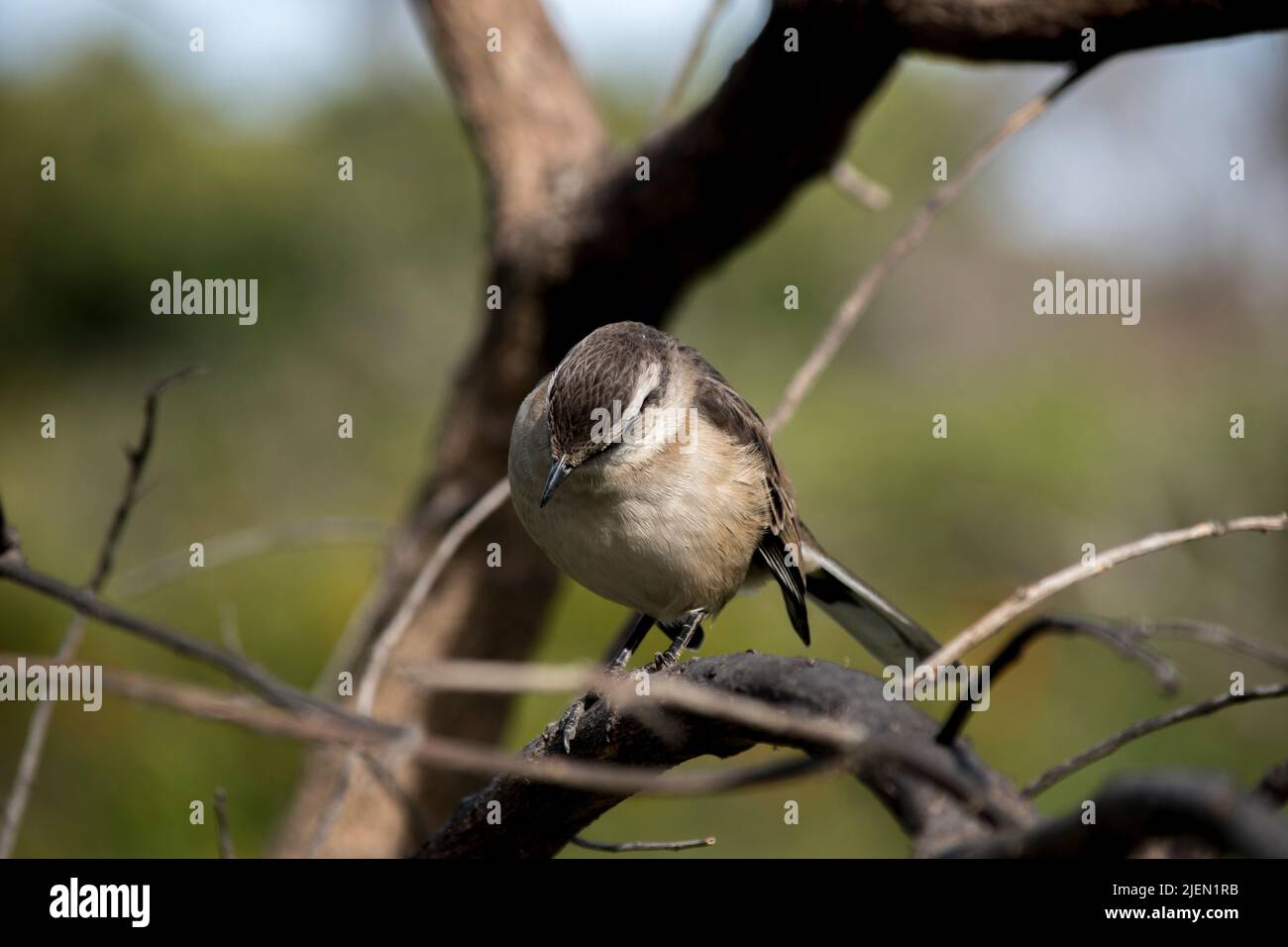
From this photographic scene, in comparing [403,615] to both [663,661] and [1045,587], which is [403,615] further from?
[1045,587]

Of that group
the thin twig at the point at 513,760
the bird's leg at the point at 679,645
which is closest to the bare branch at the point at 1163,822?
the thin twig at the point at 513,760

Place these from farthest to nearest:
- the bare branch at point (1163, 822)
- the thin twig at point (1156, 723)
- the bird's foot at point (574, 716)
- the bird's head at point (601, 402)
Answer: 1. the bird's head at point (601, 402)
2. the bird's foot at point (574, 716)
3. the thin twig at point (1156, 723)
4. the bare branch at point (1163, 822)

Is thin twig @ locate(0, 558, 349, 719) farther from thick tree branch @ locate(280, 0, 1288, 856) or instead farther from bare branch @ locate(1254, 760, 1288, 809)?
thick tree branch @ locate(280, 0, 1288, 856)

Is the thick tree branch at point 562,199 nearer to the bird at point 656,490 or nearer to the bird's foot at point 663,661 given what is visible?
the bird at point 656,490

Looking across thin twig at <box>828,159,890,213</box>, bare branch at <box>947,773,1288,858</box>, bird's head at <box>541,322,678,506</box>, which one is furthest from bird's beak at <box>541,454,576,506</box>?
bare branch at <box>947,773,1288,858</box>

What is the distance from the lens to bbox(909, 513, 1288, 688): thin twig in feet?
Answer: 6.25

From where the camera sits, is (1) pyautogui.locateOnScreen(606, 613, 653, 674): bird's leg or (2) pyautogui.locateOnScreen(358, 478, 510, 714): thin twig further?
(1) pyautogui.locateOnScreen(606, 613, 653, 674): bird's leg

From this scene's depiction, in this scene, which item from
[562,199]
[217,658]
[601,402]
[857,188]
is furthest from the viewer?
[562,199]

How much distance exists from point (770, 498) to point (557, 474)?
0.84 m

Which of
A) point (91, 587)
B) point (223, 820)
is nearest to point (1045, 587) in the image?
point (223, 820)

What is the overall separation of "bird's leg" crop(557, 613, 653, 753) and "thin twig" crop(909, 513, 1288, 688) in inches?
46.8

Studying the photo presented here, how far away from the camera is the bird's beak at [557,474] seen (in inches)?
133

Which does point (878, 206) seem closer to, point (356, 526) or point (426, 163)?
point (356, 526)

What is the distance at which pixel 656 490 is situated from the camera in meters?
3.56
